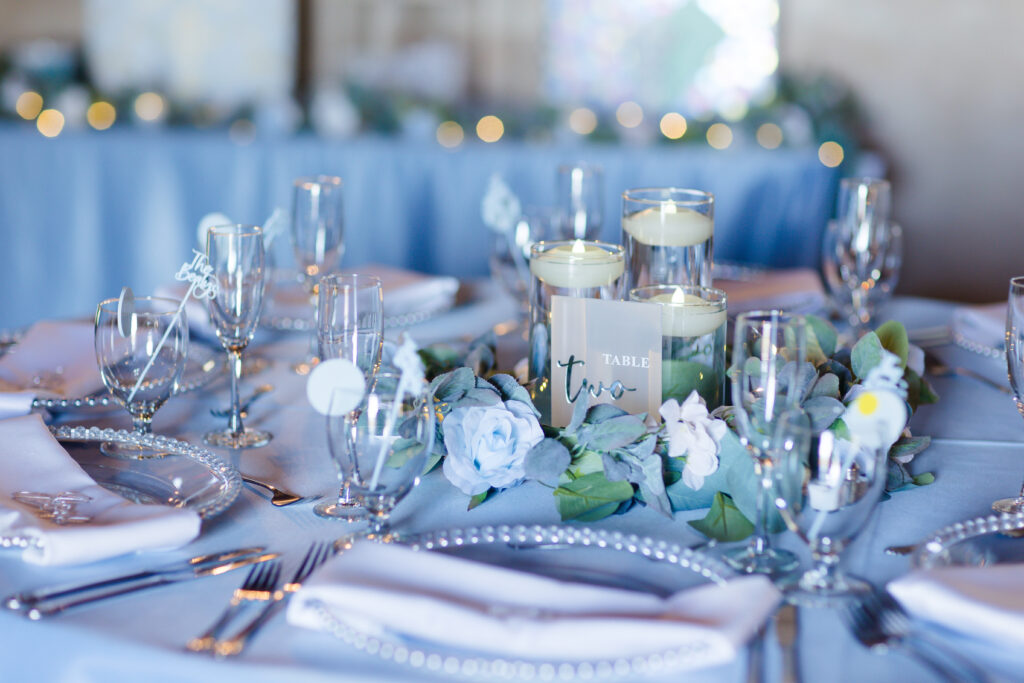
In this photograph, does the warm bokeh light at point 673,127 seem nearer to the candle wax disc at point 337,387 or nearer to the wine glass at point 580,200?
the wine glass at point 580,200

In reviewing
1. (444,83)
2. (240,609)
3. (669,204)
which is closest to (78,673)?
(240,609)

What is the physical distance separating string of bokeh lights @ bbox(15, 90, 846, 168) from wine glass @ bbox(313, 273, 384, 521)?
2422 mm

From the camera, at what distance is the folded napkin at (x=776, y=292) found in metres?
1.56

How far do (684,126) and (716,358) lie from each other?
2.47 metres

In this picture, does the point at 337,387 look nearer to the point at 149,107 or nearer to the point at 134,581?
the point at 134,581

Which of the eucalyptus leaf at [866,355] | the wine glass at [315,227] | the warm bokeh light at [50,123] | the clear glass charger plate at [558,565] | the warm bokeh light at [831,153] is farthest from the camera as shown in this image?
the warm bokeh light at [50,123]

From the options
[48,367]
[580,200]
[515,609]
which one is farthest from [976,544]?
[48,367]

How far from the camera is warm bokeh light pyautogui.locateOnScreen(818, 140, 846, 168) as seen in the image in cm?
325

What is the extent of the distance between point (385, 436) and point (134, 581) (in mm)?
217

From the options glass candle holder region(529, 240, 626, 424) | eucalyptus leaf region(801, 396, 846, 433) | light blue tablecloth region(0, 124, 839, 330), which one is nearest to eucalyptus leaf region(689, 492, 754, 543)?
eucalyptus leaf region(801, 396, 846, 433)

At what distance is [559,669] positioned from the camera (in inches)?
24.3

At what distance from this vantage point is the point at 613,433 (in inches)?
34.5

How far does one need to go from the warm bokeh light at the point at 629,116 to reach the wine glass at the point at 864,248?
1969 millimetres

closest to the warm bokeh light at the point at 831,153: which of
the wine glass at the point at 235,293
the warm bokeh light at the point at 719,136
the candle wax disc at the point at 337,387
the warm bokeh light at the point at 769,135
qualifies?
the warm bokeh light at the point at 769,135
